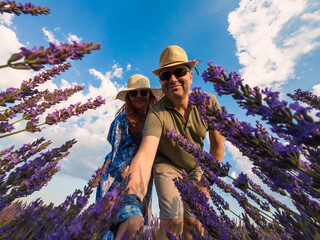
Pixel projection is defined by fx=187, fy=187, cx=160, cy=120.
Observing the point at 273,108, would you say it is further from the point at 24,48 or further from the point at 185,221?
the point at 185,221

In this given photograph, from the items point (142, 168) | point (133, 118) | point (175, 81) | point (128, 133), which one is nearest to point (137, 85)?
point (133, 118)

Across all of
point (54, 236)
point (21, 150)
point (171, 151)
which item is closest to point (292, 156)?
point (54, 236)

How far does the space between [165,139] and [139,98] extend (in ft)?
3.87

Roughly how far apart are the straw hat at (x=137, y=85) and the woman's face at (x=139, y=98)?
9cm

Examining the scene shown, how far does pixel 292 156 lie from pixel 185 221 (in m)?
2.53

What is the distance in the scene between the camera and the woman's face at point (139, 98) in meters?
3.50

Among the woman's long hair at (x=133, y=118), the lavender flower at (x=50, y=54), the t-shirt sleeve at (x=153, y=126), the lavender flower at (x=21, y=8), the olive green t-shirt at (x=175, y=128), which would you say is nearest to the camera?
the lavender flower at (x=50, y=54)

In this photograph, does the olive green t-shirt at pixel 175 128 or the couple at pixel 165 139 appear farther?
the olive green t-shirt at pixel 175 128

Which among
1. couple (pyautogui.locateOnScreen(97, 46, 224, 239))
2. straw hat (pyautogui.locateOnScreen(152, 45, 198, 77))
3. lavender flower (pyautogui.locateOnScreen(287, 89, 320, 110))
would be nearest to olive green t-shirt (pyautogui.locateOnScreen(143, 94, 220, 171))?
couple (pyautogui.locateOnScreen(97, 46, 224, 239))

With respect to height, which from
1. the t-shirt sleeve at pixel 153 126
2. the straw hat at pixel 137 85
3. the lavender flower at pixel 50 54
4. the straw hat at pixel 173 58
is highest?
the straw hat at pixel 137 85

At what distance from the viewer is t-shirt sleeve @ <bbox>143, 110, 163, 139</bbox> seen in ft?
7.67

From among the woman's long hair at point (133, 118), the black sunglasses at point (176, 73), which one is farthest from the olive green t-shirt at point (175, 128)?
the woman's long hair at point (133, 118)

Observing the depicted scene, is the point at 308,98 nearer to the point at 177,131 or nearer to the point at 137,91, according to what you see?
the point at 177,131

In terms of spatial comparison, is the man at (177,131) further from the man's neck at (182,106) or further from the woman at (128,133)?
the woman at (128,133)
